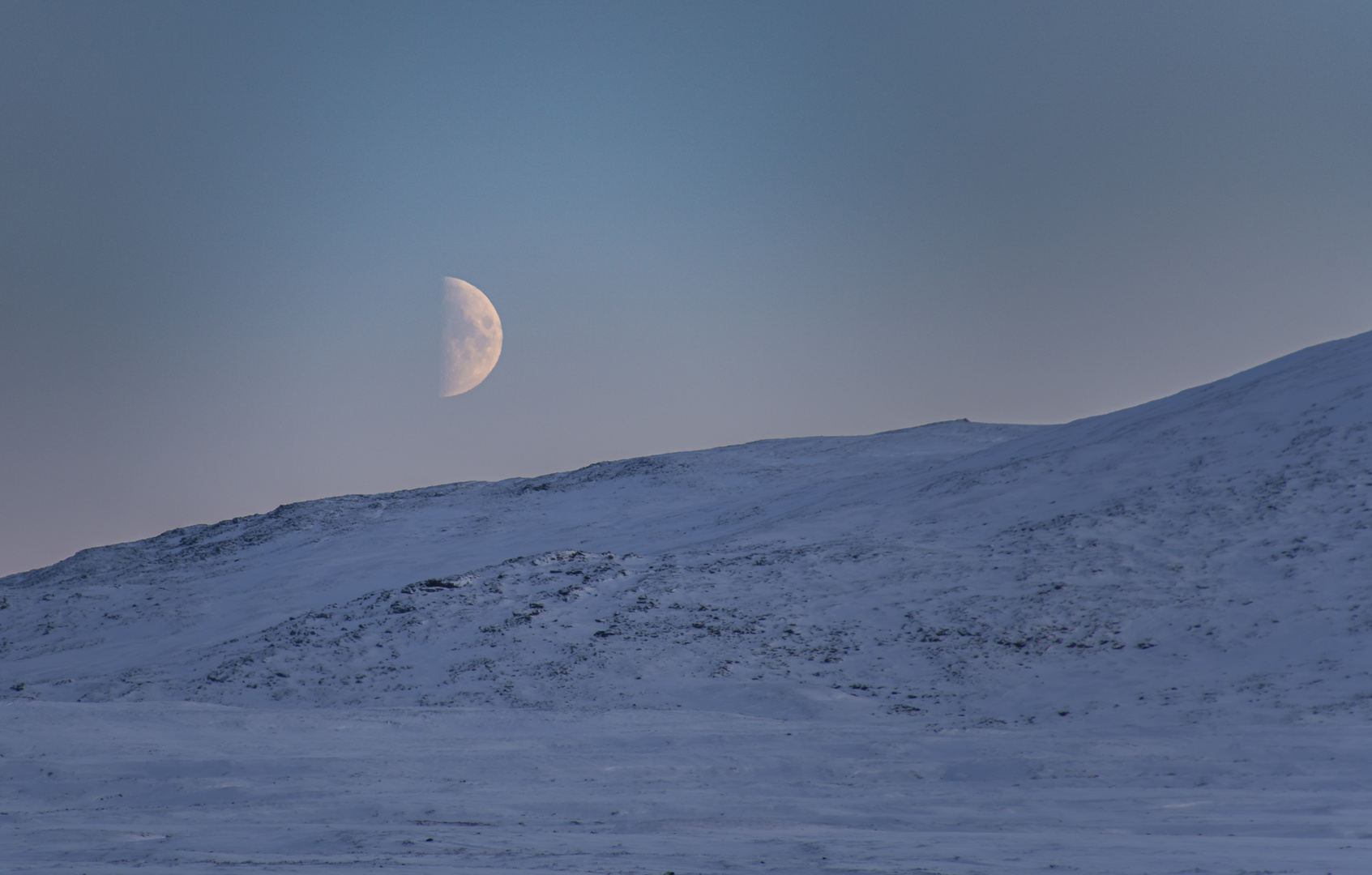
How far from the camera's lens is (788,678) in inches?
702

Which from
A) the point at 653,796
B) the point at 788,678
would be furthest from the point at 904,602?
the point at 653,796

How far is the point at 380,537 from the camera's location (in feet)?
128

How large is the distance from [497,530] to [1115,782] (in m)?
30.2

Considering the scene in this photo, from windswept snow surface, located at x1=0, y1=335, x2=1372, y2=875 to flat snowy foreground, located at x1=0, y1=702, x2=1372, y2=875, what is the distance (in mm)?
60

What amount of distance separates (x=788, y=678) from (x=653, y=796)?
8.74 m

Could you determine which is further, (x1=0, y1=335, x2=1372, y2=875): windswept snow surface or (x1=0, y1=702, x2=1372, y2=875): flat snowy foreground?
(x1=0, y1=335, x2=1372, y2=875): windswept snow surface

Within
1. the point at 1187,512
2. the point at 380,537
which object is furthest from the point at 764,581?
the point at 380,537

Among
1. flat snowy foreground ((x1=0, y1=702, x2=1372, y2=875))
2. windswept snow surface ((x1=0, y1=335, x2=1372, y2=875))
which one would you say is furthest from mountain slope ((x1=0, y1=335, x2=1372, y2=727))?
flat snowy foreground ((x1=0, y1=702, x2=1372, y2=875))

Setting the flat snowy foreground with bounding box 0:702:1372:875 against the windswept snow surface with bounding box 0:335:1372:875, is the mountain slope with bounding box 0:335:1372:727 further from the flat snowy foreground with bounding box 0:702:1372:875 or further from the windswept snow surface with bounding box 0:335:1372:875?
the flat snowy foreground with bounding box 0:702:1372:875

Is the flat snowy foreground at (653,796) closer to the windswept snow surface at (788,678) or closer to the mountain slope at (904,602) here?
the windswept snow surface at (788,678)

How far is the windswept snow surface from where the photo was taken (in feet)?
25.6

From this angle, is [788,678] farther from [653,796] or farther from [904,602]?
[653,796]

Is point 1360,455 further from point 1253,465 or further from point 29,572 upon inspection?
point 29,572

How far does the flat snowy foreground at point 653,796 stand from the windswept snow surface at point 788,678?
0.06 meters
